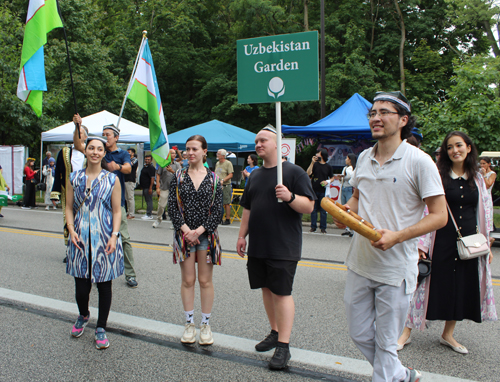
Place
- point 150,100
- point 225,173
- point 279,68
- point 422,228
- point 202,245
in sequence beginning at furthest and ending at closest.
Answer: point 225,173 < point 150,100 < point 202,245 < point 279,68 < point 422,228

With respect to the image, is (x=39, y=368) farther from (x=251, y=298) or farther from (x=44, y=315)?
(x=251, y=298)

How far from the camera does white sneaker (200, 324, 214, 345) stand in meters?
3.79

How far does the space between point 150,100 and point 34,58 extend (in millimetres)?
2493

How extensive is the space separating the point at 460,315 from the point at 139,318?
2966mm

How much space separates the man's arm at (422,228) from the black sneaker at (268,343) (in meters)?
1.72

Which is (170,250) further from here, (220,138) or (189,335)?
(220,138)

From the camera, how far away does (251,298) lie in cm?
514

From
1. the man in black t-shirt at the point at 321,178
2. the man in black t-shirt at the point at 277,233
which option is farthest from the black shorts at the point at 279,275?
the man in black t-shirt at the point at 321,178

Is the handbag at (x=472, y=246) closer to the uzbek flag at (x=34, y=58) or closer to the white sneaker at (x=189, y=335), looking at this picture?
the white sneaker at (x=189, y=335)

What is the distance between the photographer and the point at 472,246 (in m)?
3.67

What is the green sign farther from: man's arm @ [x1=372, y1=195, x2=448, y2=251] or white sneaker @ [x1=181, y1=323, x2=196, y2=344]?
white sneaker @ [x1=181, y1=323, x2=196, y2=344]

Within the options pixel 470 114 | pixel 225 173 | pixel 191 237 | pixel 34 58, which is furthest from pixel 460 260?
pixel 470 114

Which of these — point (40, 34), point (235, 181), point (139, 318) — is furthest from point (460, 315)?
point (235, 181)

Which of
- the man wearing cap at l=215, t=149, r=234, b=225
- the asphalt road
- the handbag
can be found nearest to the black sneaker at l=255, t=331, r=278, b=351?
the asphalt road
